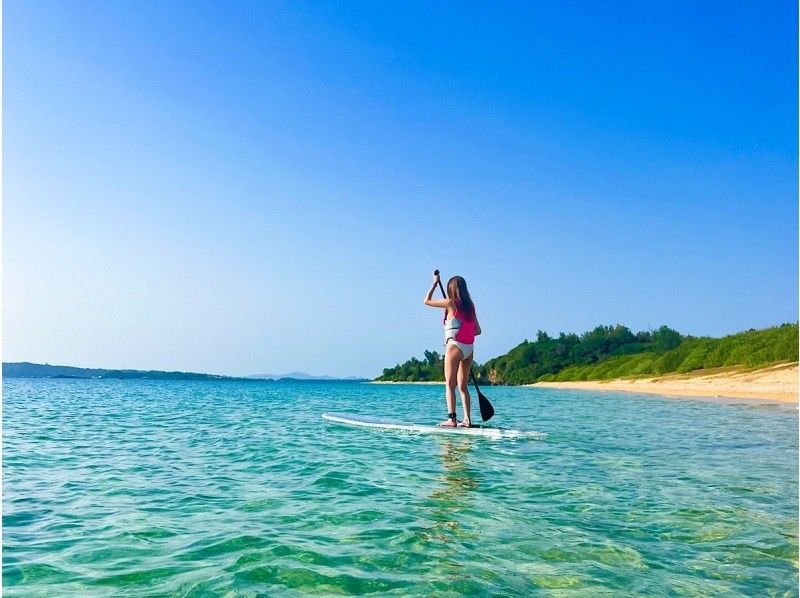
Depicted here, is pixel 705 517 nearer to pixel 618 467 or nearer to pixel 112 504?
pixel 618 467

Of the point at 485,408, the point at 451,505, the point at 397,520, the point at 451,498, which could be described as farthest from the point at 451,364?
the point at 397,520

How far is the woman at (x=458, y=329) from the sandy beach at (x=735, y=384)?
2603 centimetres

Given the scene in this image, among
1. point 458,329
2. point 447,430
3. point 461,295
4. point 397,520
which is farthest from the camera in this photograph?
point 447,430

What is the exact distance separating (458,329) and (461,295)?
0.85 metres

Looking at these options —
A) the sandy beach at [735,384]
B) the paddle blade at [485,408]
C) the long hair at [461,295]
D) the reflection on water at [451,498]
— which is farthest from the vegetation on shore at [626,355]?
the reflection on water at [451,498]

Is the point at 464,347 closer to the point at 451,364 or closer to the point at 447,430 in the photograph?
the point at 451,364

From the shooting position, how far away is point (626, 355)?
9712 cm

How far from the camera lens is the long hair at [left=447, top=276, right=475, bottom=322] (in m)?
14.4

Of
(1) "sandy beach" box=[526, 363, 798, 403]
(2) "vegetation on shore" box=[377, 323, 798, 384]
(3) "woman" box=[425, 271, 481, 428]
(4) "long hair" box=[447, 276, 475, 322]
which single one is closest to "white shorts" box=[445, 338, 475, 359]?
(3) "woman" box=[425, 271, 481, 428]

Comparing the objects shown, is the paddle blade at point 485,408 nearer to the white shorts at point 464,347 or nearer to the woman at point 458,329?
the woman at point 458,329

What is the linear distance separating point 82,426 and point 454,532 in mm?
15747

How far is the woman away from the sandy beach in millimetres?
26032

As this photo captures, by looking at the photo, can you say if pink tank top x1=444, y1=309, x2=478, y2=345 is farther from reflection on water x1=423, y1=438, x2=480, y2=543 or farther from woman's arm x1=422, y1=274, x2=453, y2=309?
reflection on water x1=423, y1=438, x2=480, y2=543

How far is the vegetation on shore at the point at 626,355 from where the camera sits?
53.3m
